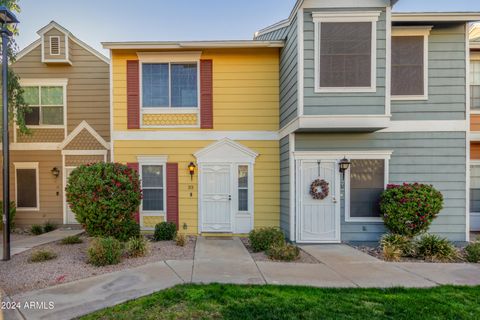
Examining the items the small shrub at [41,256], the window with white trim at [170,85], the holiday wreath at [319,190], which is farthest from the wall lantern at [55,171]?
the holiday wreath at [319,190]

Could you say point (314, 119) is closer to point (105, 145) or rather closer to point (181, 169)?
point (181, 169)

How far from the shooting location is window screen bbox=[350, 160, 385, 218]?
7.50 metres

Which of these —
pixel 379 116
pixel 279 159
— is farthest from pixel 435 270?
pixel 279 159

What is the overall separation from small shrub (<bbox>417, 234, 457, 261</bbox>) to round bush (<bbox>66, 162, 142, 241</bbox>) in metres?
6.79

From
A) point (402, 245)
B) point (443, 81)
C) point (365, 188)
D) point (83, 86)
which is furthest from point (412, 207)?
point (83, 86)

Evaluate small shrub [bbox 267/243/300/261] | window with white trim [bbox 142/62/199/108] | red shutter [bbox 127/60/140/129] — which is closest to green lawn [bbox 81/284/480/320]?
small shrub [bbox 267/243/300/261]

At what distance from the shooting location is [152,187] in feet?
28.1

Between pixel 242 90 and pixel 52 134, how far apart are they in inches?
271

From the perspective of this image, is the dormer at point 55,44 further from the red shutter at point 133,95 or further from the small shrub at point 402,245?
the small shrub at point 402,245

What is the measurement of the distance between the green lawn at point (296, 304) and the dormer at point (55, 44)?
9.26 m

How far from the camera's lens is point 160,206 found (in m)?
8.55

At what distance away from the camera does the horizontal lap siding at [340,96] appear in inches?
270

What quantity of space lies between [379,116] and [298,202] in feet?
9.63

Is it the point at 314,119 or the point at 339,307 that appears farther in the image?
the point at 314,119
